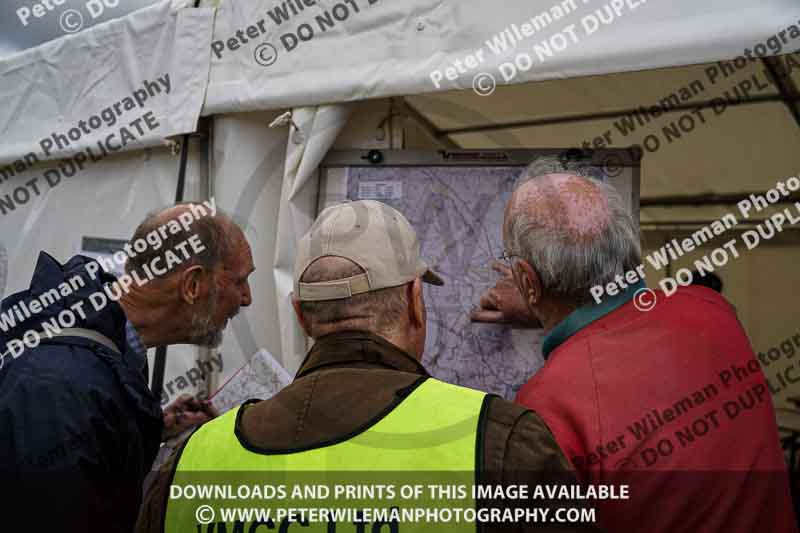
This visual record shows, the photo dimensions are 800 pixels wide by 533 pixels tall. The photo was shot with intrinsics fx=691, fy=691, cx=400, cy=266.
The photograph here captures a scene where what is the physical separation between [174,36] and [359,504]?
2.08 m

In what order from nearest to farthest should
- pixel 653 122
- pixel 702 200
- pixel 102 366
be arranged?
pixel 102 366, pixel 653 122, pixel 702 200

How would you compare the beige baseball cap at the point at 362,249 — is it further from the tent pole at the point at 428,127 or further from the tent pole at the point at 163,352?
the tent pole at the point at 163,352

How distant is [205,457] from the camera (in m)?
1.04

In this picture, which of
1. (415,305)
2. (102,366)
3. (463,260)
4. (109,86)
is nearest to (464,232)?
(463,260)

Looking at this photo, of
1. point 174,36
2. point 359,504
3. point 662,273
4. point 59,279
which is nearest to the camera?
point 359,504

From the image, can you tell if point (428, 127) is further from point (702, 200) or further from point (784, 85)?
point (702, 200)

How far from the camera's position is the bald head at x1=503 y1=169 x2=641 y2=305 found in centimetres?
136

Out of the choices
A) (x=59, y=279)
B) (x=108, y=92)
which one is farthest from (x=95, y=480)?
(x=108, y=92)

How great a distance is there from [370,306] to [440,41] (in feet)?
3.63

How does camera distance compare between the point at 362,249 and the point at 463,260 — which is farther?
the point at 463,260

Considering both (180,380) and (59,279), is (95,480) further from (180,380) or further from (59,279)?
(180,380)

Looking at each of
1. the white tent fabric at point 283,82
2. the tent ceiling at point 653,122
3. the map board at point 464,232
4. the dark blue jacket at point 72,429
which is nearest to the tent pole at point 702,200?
the tent ceiling at point 653,122

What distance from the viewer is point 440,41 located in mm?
1995

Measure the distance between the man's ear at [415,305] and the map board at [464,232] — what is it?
0.93 m
